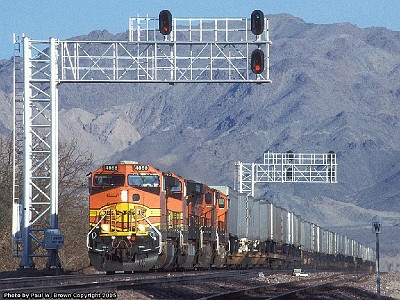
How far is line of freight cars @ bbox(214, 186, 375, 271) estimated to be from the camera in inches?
1994

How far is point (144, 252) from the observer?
3388 centimetres

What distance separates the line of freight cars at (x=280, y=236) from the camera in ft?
166

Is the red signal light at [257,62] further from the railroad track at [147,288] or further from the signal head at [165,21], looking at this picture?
the railroad track at [147,288]

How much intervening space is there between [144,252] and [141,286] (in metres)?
8.02

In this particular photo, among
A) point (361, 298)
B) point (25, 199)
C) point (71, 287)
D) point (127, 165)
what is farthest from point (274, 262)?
point (71, 287)

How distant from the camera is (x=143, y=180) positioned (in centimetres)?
3431

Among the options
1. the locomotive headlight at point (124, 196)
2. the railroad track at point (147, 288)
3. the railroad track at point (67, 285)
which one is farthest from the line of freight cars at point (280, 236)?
the railroad track at point (67, 285)

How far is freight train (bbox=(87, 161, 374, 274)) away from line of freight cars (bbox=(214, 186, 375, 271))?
105mm

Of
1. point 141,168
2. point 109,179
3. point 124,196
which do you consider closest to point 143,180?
point 141,168

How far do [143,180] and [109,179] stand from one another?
44.5 inches

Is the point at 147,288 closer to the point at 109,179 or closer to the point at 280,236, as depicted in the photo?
the point at 109,179

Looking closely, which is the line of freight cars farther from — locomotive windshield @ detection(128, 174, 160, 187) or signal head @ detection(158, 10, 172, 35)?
locomotive windshield @ detection(128, 174, 160, 187)

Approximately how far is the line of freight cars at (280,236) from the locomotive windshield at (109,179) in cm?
1399

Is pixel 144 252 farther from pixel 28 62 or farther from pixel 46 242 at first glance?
pixel 28 62
